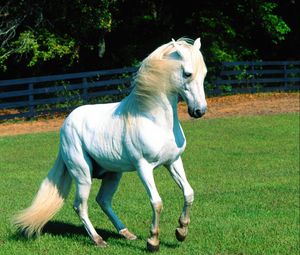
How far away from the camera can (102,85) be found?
85.5 ft

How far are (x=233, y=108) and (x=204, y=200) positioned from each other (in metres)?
15.3

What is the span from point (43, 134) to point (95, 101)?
5768mm

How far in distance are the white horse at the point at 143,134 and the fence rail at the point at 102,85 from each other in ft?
54.3

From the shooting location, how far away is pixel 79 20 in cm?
2742

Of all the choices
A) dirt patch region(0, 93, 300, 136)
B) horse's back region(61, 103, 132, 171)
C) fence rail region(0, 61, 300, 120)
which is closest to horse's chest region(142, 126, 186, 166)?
horse's back region(61, 103, 132, 171)

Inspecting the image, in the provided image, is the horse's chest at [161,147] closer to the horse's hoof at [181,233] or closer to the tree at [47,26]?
the horse's hoof at [181,233]

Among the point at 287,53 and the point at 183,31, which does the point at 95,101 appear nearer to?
the point at 183,31

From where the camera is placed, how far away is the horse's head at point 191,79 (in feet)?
21.7

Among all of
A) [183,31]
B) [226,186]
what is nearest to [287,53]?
[183,31]

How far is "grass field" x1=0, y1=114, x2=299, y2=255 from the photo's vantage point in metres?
7.74

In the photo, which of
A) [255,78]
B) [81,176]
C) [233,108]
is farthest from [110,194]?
[255,78]

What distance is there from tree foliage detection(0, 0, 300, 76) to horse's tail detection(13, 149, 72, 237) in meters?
19.7

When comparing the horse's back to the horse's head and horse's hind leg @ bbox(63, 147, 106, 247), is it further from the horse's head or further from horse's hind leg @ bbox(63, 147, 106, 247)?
the horse's head

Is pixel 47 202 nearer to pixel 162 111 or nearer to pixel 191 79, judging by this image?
pixel 162 111
